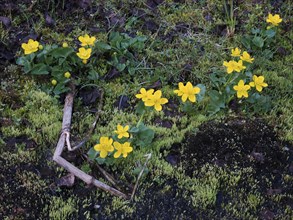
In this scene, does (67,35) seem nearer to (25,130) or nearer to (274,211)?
(25,130)

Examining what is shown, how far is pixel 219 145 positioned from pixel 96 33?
1548mm

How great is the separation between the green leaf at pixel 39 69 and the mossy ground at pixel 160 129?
0.07m

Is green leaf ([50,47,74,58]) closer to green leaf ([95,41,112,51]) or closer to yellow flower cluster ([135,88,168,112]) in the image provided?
green leaf ([95,41,112,51])

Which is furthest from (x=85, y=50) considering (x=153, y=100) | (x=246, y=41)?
(x=246, y=41)

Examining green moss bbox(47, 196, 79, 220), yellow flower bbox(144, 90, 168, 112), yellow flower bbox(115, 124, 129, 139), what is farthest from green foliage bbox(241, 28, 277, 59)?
green moss bbox(47, 196, 79, 220)

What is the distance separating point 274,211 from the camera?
2.78 metres

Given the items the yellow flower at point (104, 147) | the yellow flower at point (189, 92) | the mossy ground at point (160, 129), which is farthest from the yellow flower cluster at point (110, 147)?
the yellow flower at point (189, 92)

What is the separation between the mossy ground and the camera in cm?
276

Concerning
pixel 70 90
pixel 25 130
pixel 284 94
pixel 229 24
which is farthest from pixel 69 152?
pixel 229 24

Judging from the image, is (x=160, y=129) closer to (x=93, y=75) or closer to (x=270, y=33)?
(x=93, y=75)

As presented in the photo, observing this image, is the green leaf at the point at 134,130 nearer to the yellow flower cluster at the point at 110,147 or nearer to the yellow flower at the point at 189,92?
the yellow flower cluster at the point at 110,147

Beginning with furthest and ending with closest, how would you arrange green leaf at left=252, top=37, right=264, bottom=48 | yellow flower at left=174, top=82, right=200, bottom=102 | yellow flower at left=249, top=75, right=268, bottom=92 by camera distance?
green leaf at left=252, top=37, right=264, bottom=48
yellow flower at left=249, top=75, right=268, bottom=92
yellow flower at left=174, top=82, right=200, bottom=102

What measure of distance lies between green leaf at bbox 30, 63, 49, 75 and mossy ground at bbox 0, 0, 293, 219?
0.24 feet

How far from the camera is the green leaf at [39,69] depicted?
136 inches
